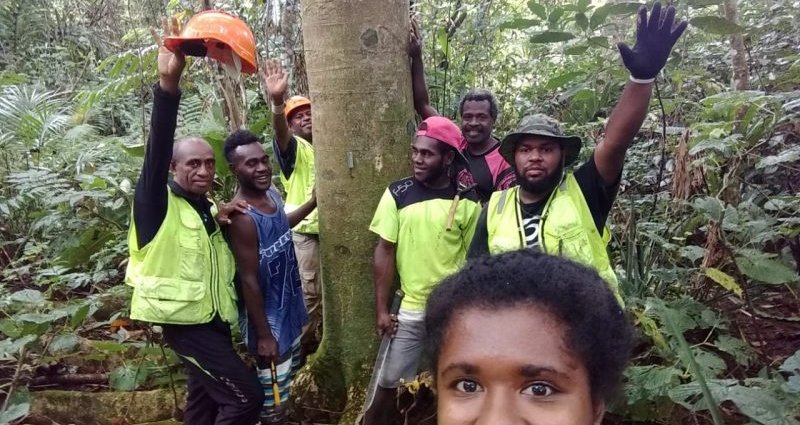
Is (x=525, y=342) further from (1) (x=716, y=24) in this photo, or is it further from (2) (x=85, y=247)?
(2) (x=85, y=247)

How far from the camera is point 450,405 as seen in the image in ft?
4.13

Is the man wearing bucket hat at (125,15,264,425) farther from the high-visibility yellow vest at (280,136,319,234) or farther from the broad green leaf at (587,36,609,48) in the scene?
the broad green leaf at (587,36,609,48)

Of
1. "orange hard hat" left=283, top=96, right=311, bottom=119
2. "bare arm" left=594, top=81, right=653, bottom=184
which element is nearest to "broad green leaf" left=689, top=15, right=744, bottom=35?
"bare arm" left=594, top=81, right=653, bottom=184

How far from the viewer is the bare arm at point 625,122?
2.24 meters

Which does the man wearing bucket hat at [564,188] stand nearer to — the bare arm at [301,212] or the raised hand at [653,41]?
the raised hand at [653,41]

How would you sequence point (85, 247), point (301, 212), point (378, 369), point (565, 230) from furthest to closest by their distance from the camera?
1. point (85, 247)
2. point (301, 212)
3. point (378, 369)
4. point (565, 230)

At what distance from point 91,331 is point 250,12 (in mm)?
3549

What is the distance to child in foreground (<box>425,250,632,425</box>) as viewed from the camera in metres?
1.19

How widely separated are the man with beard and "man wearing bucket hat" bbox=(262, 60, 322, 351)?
2.92 feet

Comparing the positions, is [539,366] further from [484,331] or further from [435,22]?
[435,22]

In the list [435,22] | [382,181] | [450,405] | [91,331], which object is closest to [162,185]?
[382,181]

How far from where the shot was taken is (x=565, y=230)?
7.85 feet

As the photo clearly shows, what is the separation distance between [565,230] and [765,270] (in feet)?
3.95

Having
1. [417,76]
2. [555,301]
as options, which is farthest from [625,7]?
[555,301]
